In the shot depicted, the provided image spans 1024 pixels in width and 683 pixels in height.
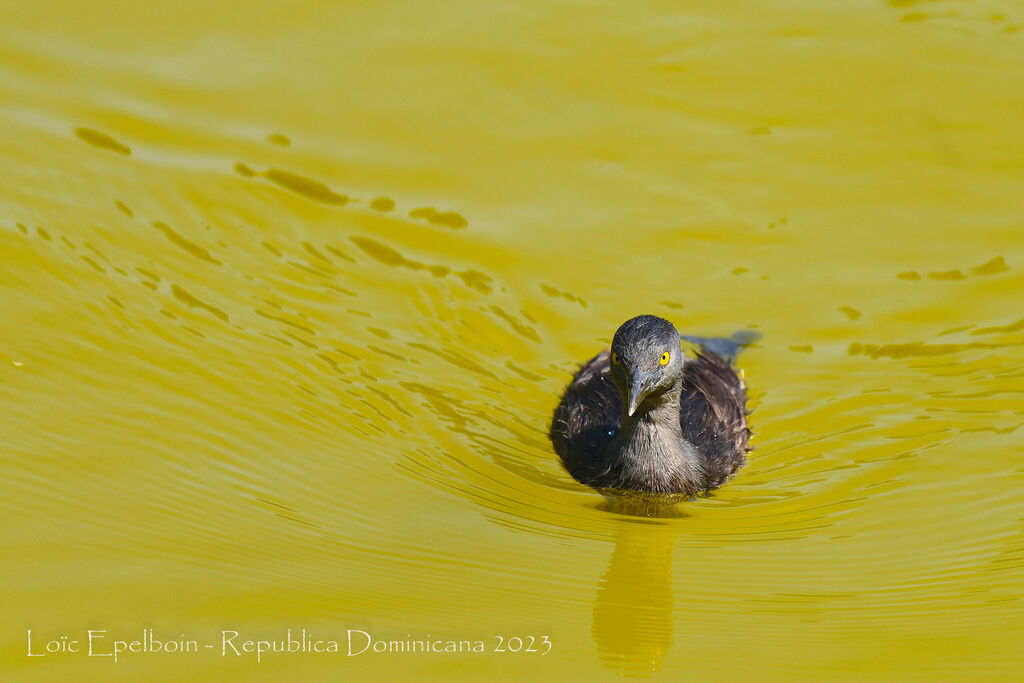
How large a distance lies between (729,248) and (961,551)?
3608mm

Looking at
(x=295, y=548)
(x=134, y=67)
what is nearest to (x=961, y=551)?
(x=295, y=548)

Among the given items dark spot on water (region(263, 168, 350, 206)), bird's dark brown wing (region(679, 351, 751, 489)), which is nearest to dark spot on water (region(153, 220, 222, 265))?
dark spot on water (region(263, 168, 350, 206))

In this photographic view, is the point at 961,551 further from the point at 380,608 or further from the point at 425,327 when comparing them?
the point at 425,327

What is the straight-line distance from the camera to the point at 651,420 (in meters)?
7.05

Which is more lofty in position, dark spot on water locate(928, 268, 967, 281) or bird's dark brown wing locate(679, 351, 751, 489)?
dark spot on water locate(928, 268, 967, 281)

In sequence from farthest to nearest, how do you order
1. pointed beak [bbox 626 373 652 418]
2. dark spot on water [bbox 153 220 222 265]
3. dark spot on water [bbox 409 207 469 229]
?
dark spot on water [bbox 409 207 469 229] < dark spot on water [bbox 153 220 222 265] < pointed beak [bbox 626 373 652 418]

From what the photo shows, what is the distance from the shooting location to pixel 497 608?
578cm

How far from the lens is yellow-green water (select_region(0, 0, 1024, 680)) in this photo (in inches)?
229

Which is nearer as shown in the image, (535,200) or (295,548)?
(295,548)

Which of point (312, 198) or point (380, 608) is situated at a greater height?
point (312, 198)

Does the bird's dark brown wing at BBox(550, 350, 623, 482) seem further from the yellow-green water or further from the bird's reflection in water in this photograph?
the bird's reflection in water

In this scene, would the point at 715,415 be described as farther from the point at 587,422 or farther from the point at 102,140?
the point at 102,140

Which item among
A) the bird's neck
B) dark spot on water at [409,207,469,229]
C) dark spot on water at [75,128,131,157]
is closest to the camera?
the bird's neck

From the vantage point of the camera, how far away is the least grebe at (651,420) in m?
6.67
